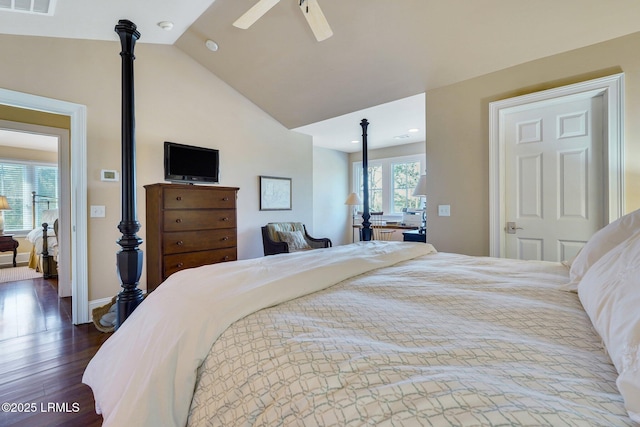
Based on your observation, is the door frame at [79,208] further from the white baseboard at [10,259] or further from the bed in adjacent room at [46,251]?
the white baseboard at [10,259]

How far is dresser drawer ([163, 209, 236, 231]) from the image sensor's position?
9.59 feet

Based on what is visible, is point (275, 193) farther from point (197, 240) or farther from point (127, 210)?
point (127, 210)

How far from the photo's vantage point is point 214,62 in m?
3.65

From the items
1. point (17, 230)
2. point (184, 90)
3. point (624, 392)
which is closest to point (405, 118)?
point (184, 90)

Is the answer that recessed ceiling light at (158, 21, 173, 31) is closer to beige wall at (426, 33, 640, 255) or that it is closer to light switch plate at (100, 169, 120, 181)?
light switch plate at (100, 169, 120, 181)

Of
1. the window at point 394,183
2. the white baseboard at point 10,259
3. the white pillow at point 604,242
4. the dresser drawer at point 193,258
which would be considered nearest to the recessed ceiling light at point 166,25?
the dresser drawer at point 193,258

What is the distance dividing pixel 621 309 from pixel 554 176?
2403mm

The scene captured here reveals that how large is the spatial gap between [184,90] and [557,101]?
12.6 ft

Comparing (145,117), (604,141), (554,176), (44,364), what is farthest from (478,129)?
(44,364)

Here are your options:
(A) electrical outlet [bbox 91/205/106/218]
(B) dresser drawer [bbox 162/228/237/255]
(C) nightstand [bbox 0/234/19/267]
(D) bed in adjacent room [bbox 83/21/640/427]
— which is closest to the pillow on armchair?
(B) dresser drawer [bbox 162/228/237/255]

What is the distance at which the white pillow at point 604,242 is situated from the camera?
44.7 inches

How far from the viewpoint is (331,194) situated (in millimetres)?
6566

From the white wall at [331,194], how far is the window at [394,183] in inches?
25.5

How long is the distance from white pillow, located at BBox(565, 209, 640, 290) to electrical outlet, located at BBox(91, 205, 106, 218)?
3.64 meters
